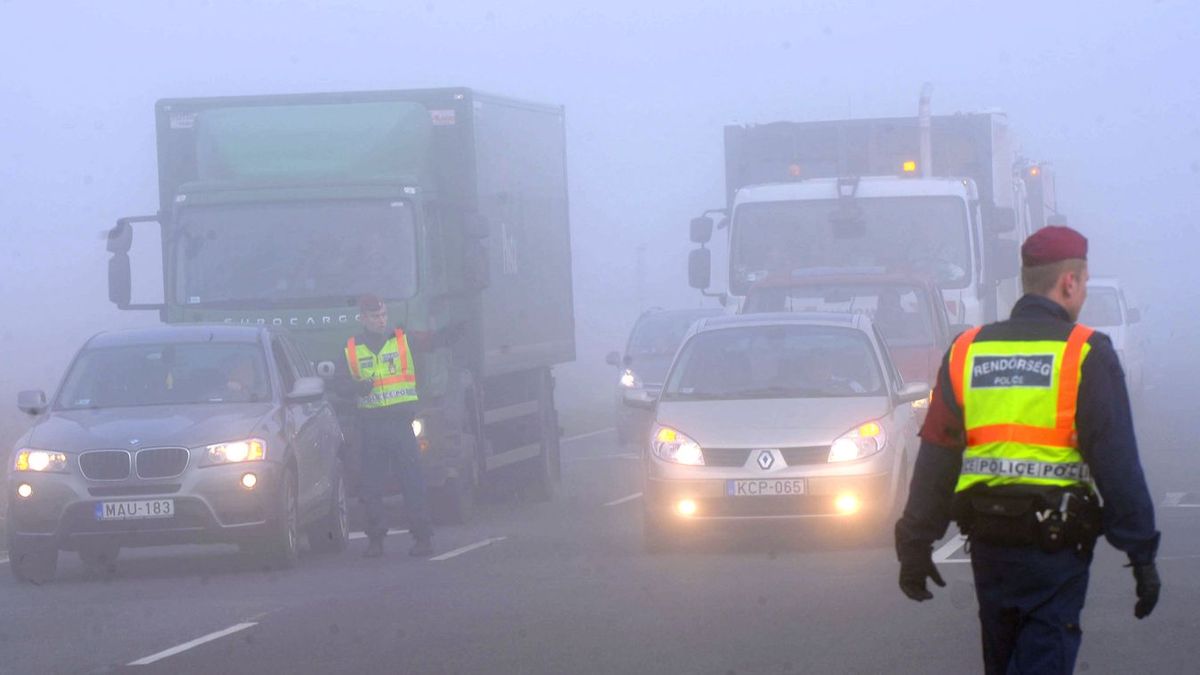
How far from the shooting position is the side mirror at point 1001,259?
24.9 meters

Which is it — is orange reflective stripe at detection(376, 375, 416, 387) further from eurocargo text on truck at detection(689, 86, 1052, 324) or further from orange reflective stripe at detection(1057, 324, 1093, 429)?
orange reflective stripe at detection(1057, 324, 1093, 429)

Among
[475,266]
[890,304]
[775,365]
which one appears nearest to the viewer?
[775,365]

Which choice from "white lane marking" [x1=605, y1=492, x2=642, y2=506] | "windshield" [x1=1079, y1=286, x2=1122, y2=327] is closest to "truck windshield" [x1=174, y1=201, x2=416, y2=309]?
"white lane marking" [x1=605, y1=492, x2=642, y2=506]

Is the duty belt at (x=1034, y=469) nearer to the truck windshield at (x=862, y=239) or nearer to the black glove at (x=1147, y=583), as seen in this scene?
the black glove at (x=1147, y=583)

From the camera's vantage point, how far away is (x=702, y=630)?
37.4 ft

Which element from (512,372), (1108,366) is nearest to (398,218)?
(512,372)

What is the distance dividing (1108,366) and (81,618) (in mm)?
8035

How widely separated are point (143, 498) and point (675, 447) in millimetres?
3572

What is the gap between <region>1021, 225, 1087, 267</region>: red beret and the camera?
21.5ft

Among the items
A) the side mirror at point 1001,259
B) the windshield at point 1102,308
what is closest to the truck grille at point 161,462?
the side mirror at point 1001,259

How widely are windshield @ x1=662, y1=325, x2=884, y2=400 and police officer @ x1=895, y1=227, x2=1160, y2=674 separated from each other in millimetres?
9159

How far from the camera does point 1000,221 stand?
81.5ft

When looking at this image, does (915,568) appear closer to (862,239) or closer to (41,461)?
(41,461)

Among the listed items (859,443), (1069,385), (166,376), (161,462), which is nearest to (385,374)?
(166,376)
